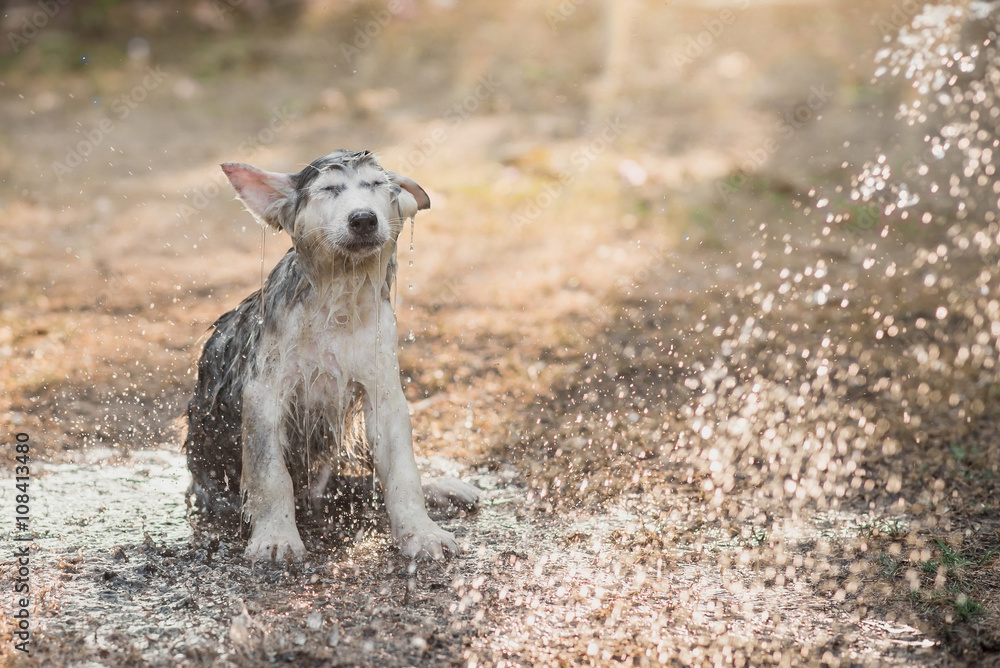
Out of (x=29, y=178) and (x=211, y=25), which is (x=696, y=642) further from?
(x=211, y=25)

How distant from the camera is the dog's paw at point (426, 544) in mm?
4559

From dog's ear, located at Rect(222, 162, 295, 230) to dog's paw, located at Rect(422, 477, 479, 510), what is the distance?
170 cm

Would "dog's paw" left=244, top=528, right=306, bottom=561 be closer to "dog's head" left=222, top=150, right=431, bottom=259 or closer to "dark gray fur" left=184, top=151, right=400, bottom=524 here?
"dark gray fur" left=184, top=151, right=400, bottom=524

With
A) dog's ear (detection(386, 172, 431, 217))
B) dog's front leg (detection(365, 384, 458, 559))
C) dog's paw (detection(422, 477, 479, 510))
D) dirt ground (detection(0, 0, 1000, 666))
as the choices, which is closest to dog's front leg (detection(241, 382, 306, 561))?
dirt ground (detection(0, 0, 1000, 666))

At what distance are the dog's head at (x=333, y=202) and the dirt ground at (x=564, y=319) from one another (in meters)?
1.53

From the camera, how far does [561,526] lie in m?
5.17

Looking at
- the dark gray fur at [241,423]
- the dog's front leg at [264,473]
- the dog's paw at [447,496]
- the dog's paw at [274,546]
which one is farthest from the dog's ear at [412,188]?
the dog's paw at [274,546]

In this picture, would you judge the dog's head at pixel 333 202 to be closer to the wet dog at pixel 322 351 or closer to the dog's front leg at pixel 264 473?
the wet dog at pixel 322 351

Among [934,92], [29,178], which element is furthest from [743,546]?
[29,178]

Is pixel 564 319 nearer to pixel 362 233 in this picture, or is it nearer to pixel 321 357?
pixel 321 357

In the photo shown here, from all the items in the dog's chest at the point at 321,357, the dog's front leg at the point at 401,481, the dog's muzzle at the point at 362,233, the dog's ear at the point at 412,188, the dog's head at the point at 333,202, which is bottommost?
the dog's front leg at the point at 401,481

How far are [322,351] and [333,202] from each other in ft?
2.44

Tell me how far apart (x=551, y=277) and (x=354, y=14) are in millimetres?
9397

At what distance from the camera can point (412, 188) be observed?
4.98m
